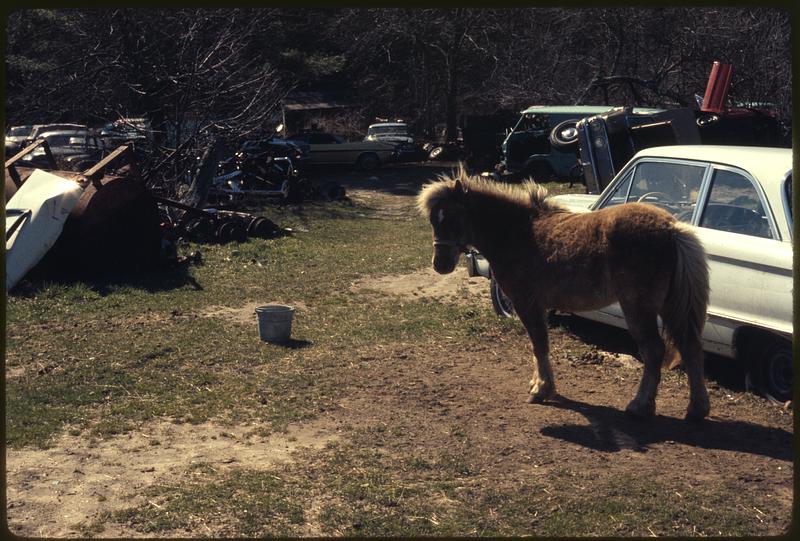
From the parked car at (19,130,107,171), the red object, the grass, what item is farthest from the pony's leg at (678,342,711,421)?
the parked car at (19,130,107,171)

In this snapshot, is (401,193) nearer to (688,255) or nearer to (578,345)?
(578,345)

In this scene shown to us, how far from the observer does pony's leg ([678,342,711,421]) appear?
21.1 feet

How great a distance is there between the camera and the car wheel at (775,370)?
669 cm

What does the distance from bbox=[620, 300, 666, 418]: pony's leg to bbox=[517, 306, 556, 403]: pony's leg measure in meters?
0.75

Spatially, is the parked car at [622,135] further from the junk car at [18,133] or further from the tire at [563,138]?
the junk car at [18,133]

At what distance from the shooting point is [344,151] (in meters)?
32.3

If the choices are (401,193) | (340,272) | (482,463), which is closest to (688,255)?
(482,463)

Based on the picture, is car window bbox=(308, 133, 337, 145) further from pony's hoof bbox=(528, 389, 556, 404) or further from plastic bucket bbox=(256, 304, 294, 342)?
pony's hoof bbox=(528, 389, 556, 404)

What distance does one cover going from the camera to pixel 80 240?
1210cm

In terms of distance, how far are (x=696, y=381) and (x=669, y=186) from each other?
2349 mm

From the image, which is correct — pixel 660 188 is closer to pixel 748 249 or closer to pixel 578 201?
pixel 578 201

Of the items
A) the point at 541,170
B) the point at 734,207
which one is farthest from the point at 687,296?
the point at 541,170

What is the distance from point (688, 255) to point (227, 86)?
16876mm

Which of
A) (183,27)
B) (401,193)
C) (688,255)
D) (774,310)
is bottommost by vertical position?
(401,193)
